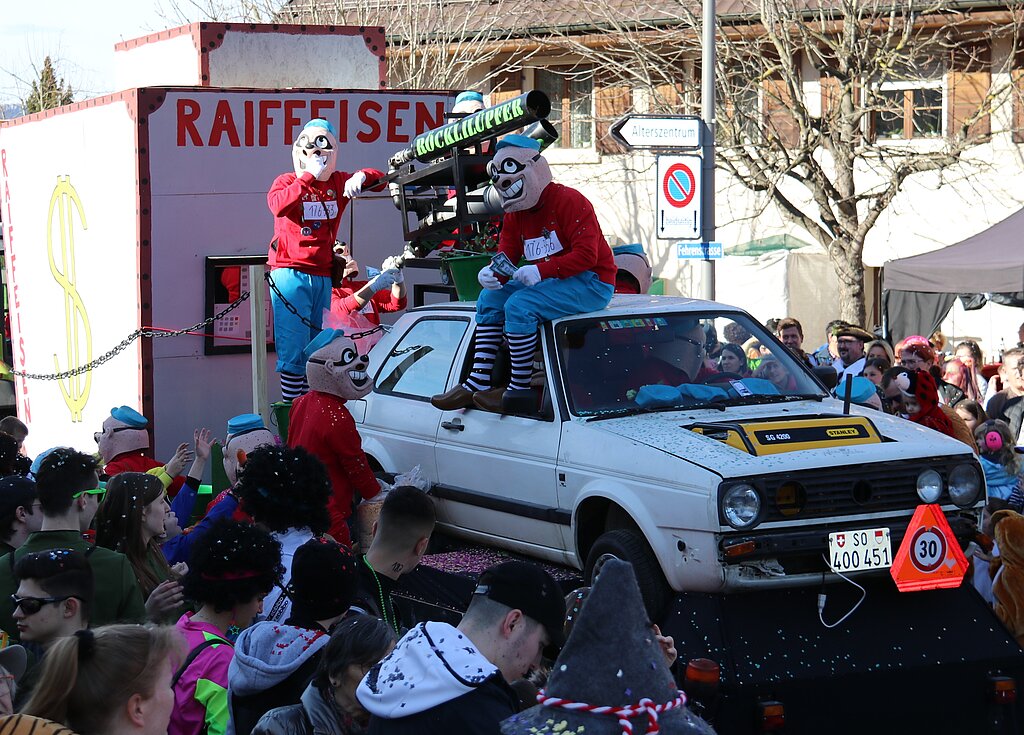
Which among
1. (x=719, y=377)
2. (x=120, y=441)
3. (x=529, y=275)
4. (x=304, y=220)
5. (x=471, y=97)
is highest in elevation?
(x=471, y=97)

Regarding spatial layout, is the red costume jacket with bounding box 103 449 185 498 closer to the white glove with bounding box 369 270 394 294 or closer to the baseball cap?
the white glove with bounding box 369 270 394 294

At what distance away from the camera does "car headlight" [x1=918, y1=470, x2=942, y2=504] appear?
5980mm

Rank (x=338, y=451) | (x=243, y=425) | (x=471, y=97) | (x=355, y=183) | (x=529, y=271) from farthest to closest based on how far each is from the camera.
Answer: (x=471, y=97), (x=355, y=183), (x=243, y=425), (x=529, y=271), (x=338, y=451)

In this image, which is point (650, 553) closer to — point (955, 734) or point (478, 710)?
point (955, 734)

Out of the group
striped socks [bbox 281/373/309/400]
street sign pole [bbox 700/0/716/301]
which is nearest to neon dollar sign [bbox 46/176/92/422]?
striped socks [bbox 281/373/309/400]

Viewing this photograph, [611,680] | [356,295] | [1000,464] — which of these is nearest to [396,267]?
[356,295]

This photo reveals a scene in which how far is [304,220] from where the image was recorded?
905 cm

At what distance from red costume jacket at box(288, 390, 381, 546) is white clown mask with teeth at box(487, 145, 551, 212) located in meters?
1.57

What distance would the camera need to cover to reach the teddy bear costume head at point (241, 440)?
23.2 ft

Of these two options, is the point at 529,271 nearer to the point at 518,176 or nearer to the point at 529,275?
the point at 529,275

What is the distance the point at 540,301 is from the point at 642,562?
5.38 feet

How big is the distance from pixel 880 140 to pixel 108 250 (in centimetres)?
1698

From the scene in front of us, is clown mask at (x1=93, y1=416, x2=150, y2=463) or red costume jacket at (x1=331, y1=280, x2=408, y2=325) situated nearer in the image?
clown mask at (x1=93, y1=416, x2=150, y2=463)

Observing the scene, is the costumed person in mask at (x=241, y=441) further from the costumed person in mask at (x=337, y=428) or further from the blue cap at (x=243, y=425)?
the costumed person in mask at (x=337, y=428)
